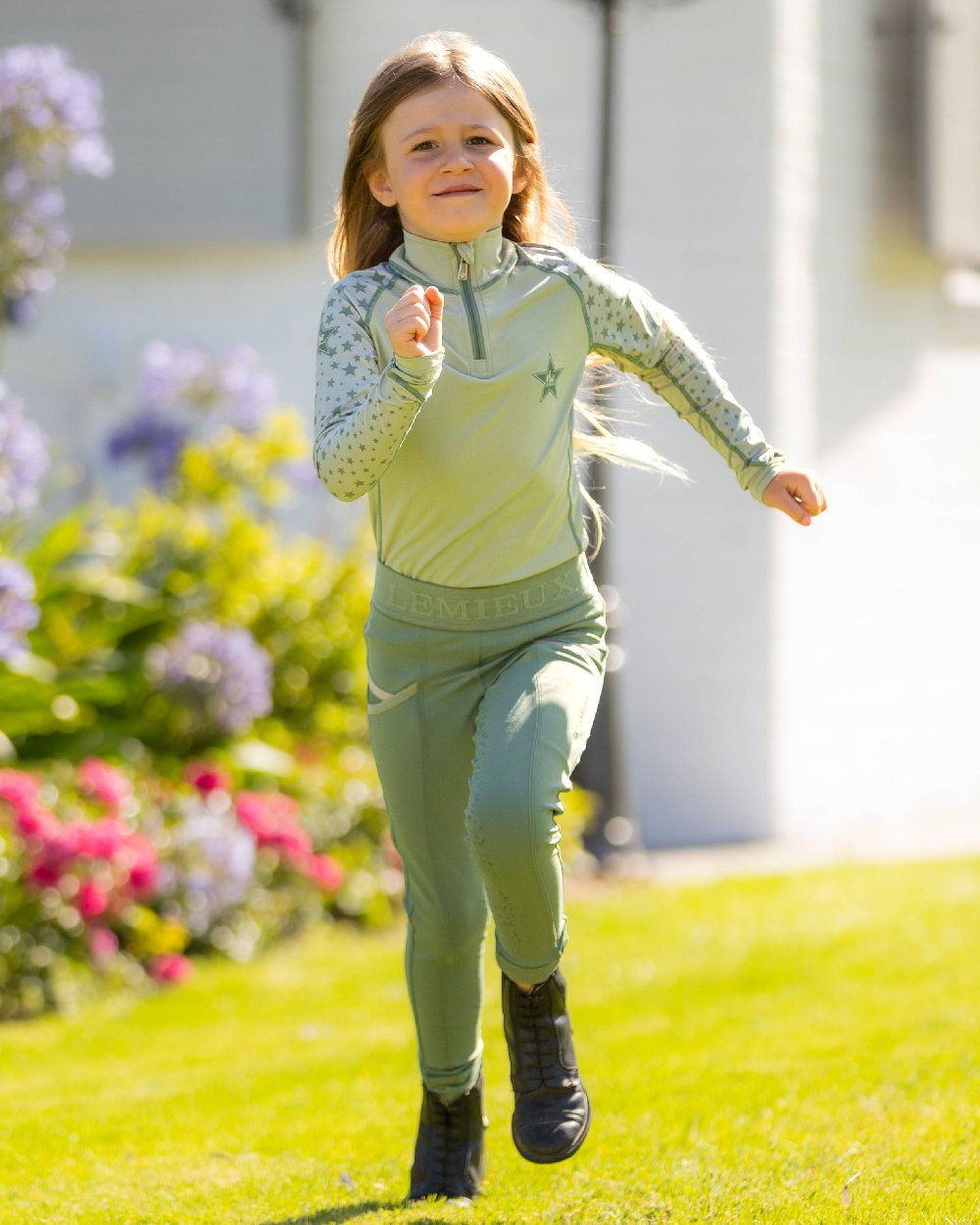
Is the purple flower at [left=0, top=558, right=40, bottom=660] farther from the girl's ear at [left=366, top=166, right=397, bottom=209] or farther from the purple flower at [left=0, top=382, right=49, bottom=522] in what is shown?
the girl's ear at [left=366, top=166, right=397, bottom=209]

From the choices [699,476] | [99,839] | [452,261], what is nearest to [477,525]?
[452,261]

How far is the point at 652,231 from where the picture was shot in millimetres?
7562

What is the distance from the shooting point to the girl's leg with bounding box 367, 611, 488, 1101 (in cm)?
285

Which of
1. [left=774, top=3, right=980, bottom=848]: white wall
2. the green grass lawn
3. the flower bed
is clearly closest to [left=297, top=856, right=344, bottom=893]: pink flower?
the flower bed

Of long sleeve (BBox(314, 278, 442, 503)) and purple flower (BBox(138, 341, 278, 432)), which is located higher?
long sleeve (BBox(314, 278, 442, 503))

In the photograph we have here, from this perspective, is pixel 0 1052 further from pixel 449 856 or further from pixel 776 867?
pixel 776 867

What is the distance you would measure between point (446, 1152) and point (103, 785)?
108 inches

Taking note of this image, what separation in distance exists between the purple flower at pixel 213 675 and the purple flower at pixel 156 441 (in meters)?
0.89

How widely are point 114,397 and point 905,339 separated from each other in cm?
339

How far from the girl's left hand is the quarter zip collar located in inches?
21.1

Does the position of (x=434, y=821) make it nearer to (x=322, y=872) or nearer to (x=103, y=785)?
(x=103, y=785)

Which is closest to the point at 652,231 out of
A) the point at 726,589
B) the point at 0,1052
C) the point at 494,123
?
the point at 726,589

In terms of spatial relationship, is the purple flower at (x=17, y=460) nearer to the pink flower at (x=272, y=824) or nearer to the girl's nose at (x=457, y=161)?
the pink flower at (x=272, y=824)

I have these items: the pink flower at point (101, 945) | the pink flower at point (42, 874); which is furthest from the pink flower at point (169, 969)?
the pink flower at point (42, 874)
